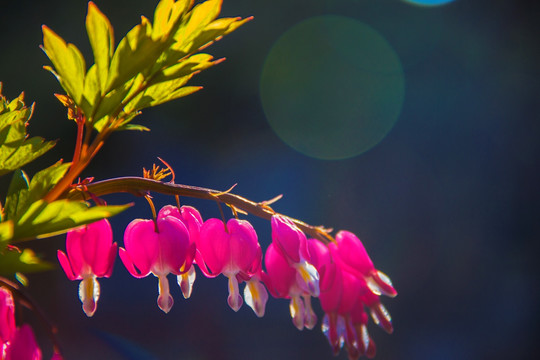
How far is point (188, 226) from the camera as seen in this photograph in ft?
1.80

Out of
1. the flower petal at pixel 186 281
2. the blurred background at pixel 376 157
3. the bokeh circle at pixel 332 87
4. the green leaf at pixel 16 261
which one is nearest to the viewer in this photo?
the green leaf at pixel 16 261

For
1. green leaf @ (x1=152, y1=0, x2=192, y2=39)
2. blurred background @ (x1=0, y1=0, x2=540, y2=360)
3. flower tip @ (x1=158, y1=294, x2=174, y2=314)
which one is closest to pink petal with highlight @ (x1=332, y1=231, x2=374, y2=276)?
flower tip @ (x1=158, y1=294, x2=174, y2=314)

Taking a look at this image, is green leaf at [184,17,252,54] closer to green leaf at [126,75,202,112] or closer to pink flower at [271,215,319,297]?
green leaf at [126,75,202,112]

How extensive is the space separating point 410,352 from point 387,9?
2327 mm

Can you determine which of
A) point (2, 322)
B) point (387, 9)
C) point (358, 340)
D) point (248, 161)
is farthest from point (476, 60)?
point (2, 322)

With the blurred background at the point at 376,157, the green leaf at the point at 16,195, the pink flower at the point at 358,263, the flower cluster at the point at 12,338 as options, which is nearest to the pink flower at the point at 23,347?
the flower cluster at the point at 12,338

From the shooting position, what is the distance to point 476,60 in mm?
3451

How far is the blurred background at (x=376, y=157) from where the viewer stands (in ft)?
10.0

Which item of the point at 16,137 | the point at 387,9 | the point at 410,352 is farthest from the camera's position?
the point at 387,9

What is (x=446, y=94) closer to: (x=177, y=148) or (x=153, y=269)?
(x=177, y=148)

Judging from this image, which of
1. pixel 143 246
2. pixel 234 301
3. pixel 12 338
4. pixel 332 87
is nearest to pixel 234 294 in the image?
pixel 234 301

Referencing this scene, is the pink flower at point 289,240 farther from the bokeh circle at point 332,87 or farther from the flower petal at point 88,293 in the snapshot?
the bokeh circle at point 332,87

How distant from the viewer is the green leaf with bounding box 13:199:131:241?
1.12 feet

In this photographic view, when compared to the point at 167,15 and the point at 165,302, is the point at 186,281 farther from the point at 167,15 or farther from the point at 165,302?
the point at 167,15
